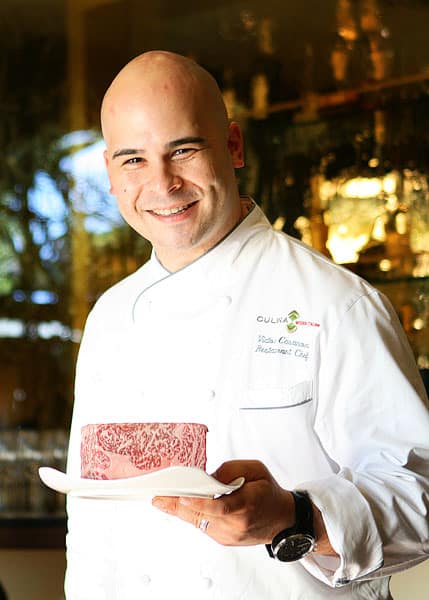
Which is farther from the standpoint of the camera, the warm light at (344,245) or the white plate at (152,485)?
the warm light at (344,245)

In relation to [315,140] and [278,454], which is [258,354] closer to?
[278,454]

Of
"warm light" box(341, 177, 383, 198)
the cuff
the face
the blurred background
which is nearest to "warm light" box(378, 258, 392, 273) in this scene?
the blurred background

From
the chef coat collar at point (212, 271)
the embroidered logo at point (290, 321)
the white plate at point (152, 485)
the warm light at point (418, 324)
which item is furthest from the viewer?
the warm light at point (418, 324)

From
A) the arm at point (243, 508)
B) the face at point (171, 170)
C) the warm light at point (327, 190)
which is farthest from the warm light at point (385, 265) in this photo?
the arm at point (243, 508)

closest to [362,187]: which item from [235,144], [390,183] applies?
[390,183]

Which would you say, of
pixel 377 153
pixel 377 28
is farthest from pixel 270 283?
pixel 377 28

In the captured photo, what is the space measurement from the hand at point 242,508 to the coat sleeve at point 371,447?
0.09 meters

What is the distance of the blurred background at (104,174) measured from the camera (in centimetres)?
339

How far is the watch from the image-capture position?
1317mm

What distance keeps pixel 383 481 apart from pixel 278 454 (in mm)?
225

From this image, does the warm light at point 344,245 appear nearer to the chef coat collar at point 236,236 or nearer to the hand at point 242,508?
the chef coat collar at point 236,236

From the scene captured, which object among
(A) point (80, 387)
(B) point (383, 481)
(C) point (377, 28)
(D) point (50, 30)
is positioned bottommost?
(B) point (383, 481)

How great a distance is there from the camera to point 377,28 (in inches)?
138

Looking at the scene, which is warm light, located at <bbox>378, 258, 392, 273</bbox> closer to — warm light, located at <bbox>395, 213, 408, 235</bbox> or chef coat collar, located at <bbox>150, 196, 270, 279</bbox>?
warm light, located at <bbox>395, 213, 408, 235</bbox>
